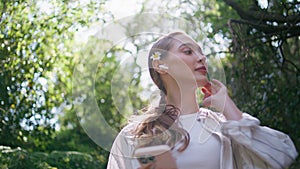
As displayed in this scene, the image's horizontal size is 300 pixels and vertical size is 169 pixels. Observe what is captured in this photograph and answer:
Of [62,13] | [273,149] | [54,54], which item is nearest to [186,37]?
[273,149]

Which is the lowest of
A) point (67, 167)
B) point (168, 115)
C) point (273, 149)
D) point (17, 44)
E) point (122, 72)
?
Result: point (67, 167)

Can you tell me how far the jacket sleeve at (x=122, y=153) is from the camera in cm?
193

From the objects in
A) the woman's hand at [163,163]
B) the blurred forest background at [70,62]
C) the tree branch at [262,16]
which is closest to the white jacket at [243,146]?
the woman's hand at [163,163]

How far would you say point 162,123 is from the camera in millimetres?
1942

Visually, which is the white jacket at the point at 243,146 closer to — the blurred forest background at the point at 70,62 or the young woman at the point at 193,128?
the young woman at the point at 193,128

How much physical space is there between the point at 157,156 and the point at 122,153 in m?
0.23

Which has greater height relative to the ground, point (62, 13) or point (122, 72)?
point (62, 13)

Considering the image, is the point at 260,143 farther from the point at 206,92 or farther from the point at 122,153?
the point at 122,153

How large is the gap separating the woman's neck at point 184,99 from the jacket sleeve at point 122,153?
194mm

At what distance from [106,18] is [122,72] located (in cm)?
187

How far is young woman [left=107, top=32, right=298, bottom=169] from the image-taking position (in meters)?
1.90

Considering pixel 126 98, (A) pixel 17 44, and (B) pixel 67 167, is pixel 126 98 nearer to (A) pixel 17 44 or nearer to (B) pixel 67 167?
(B) pixel 67 167

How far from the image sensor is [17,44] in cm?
400

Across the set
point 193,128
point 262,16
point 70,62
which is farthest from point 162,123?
point 70,62
